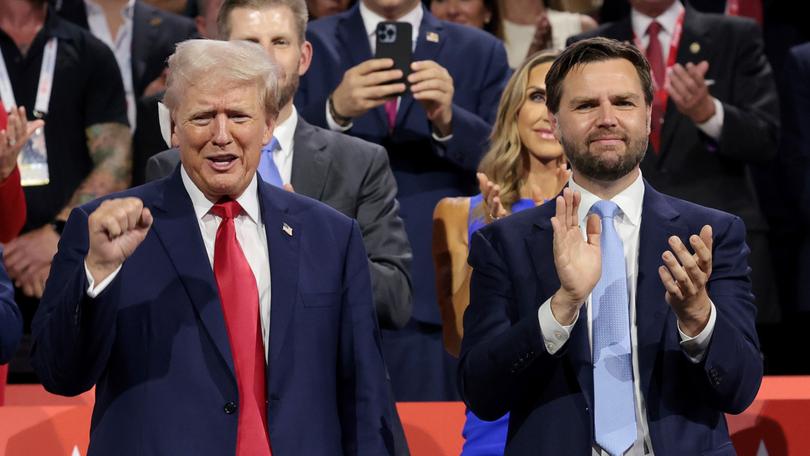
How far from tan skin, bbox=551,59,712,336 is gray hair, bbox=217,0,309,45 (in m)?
1.22

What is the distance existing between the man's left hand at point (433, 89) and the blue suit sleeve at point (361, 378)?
1590 millimetres

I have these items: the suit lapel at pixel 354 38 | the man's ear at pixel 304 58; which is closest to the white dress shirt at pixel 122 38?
the suit lapel at pixel 354 38

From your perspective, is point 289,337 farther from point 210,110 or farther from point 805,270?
point 805,270

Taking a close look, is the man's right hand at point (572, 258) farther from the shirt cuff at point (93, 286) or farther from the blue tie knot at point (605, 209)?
the shirt cuff at point (93, 286)

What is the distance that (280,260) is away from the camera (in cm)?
319

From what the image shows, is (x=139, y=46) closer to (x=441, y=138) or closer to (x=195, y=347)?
(x=441, y=138)

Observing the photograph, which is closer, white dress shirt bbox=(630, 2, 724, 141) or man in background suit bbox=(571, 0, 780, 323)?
man in background suit bbox=(571, 0, 780, 323)

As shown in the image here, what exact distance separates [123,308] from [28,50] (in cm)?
279

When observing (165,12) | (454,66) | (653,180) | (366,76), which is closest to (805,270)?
(653,180)

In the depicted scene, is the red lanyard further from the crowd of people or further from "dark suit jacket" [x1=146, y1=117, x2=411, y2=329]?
"dark suit jacket" [x1=146, y1=117, x2=411, y2=329]

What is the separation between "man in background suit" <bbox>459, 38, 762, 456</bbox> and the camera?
314 cm

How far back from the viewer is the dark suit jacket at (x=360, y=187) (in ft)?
13.2

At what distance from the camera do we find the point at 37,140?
18.1 feet

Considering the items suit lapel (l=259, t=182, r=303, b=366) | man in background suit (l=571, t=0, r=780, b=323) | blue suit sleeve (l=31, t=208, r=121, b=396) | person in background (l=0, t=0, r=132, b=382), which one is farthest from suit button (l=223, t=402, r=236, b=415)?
man in background suit (l=571, t=0, r=780, b=323)
